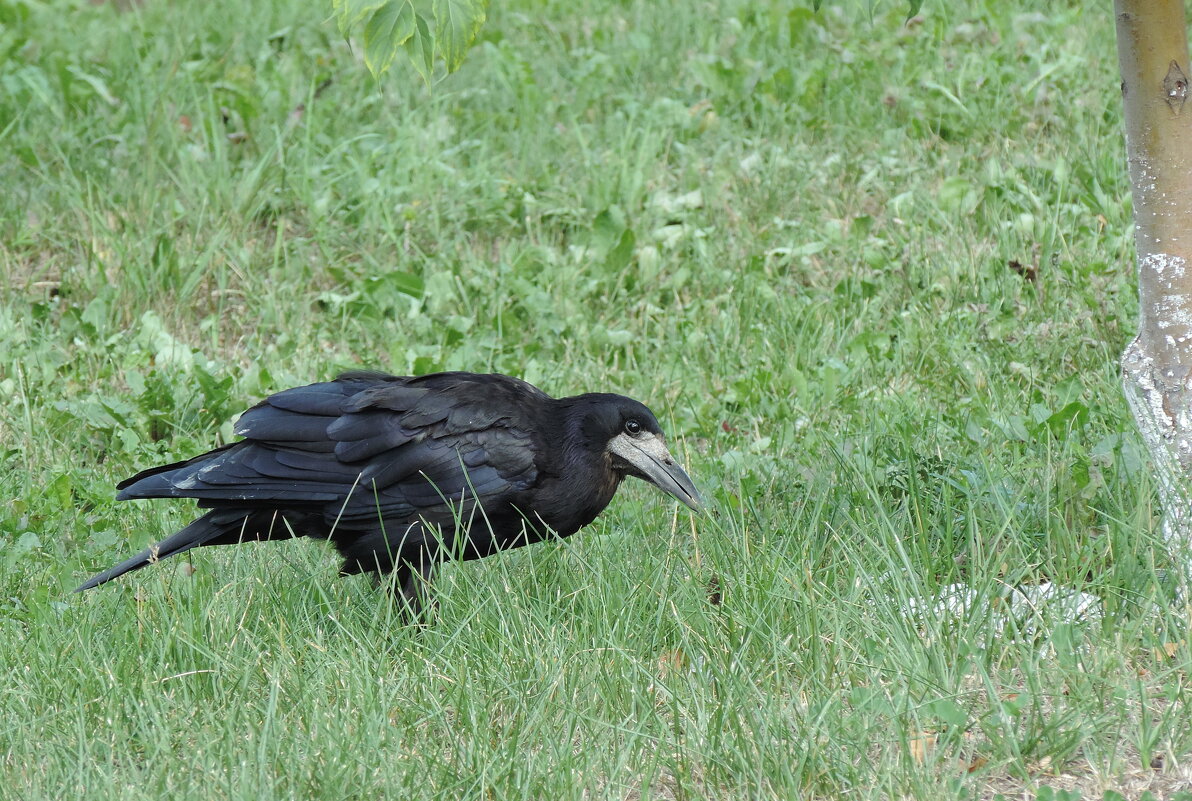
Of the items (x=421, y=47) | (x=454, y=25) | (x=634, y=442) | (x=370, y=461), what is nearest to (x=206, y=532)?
(x=370, y=461)

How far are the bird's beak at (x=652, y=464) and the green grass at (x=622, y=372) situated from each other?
0.14 m

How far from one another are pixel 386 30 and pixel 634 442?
67.5 inches

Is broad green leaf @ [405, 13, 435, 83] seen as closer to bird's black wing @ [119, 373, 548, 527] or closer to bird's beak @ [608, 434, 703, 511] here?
bird's black wing @ [119, 373, 548, 527]

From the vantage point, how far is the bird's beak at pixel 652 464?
13.9 feet

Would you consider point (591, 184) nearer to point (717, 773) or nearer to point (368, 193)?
point (368, 193)

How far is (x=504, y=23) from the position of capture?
8789 millimetres

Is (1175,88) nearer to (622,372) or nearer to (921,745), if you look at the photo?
(921,745)

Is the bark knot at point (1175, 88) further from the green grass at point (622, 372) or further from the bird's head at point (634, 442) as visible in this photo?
the bird's head at point (634, 442)

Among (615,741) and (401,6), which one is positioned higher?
(401,6)

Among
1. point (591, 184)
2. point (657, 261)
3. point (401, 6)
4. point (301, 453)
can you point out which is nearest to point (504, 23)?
point (591, 184)

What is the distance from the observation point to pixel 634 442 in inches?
168

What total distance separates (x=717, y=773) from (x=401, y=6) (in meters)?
1.72

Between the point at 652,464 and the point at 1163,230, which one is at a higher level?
the point at 1163,230

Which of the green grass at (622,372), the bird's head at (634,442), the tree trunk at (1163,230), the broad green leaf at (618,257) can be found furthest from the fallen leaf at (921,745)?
the broad green leaf at (618,257)
